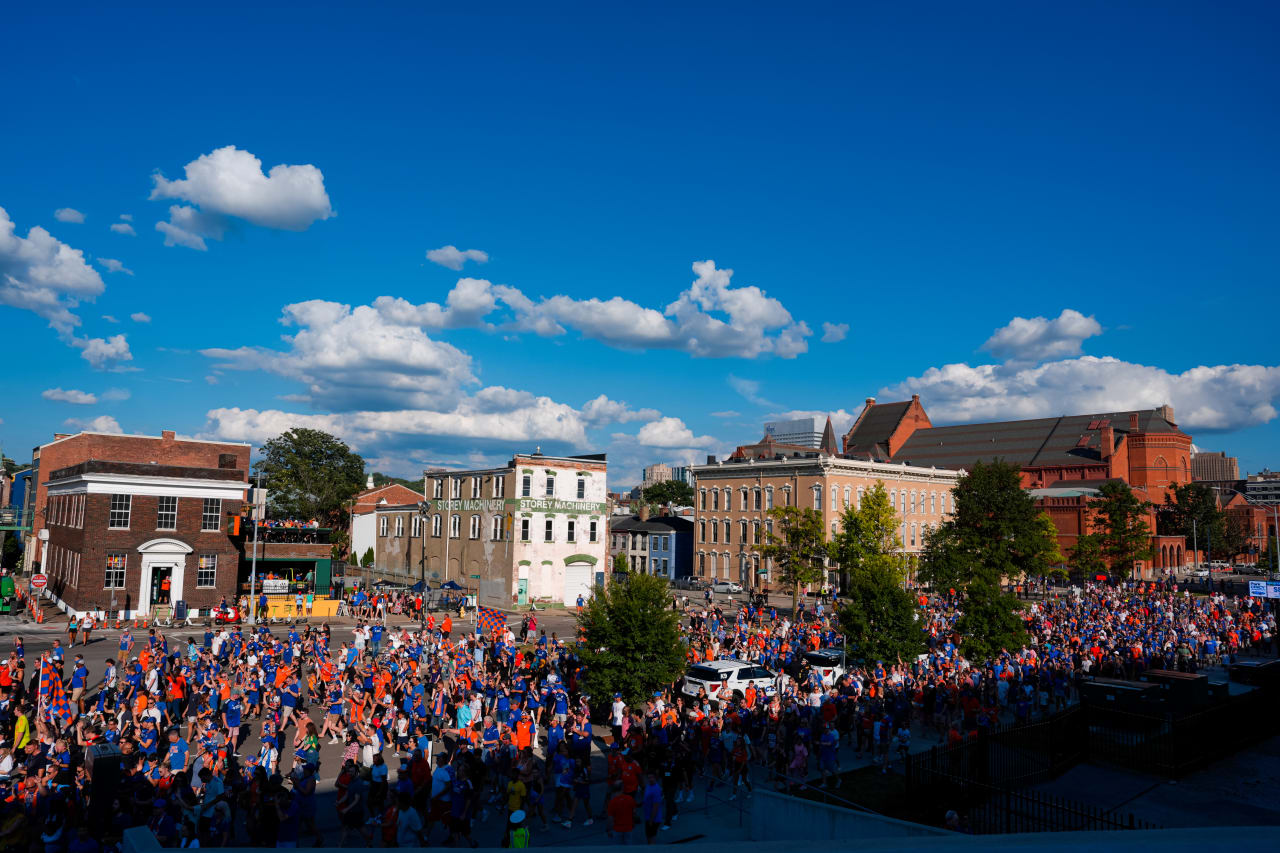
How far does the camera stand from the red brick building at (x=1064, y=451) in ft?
302

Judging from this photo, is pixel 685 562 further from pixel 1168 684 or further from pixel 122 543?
pixel 1168 684

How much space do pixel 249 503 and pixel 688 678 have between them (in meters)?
31.3

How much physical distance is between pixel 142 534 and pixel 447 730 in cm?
2680

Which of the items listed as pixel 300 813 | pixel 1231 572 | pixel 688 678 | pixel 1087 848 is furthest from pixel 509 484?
pixel 1231 572

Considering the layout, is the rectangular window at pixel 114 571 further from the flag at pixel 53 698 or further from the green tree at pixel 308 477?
the green tree at pixel 308 477

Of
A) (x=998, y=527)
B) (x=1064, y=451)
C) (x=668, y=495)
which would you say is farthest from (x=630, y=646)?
(x=668, y=495)

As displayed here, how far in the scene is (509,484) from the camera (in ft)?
162

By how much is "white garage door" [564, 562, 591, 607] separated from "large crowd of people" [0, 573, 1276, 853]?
682 inches

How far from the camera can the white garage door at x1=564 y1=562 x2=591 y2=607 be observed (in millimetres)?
50188

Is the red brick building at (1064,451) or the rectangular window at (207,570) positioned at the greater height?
the red brick building at (1064,451)

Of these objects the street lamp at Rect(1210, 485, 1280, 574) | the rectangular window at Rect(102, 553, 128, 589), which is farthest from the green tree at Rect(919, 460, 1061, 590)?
the rectangular window at Rect(102, 553, 128, 589)

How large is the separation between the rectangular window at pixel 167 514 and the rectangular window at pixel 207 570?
2126mm

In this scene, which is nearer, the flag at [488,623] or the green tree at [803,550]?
the flag at [488,623]

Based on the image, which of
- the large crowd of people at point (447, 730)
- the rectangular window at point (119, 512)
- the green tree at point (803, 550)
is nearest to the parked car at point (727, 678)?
the large crowd of people at point (447, 730)
